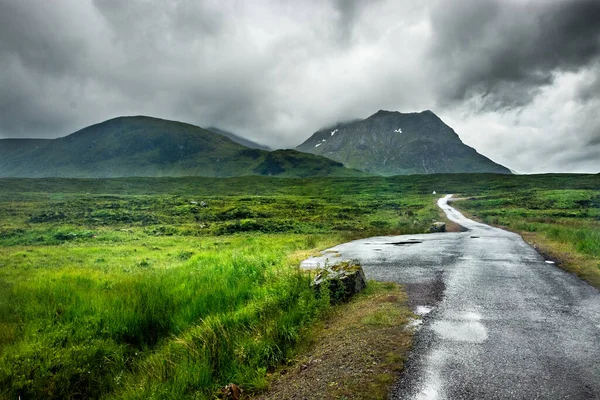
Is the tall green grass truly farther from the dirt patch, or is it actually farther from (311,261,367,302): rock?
(311,261,367,302): rock

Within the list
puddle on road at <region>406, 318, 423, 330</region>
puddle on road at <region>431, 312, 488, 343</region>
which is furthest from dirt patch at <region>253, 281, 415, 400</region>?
puddle on road at <region>431, 312, 488, 343</region>

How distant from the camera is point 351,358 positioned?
261 inches

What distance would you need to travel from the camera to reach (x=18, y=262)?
22078 millimetres

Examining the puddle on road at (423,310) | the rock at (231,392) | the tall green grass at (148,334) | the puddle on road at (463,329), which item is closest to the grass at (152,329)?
the tall green grass at (148,334)

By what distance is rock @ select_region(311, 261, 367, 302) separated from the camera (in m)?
10.6

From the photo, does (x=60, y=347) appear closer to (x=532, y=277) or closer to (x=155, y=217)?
(x=532, y=277)

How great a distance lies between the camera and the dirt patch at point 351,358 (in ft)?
18.6

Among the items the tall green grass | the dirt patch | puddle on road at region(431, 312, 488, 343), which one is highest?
puddle on road at region(431, 312, 488, 343)

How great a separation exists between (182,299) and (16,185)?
6138 inches

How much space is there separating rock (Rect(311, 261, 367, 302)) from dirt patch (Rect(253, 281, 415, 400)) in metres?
0.94

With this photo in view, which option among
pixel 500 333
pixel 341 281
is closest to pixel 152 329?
pixel 341 281

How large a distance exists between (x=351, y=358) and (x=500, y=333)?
362 cm

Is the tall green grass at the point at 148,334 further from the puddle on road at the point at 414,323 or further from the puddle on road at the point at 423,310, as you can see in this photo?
the puddle on road at the point at 423,310

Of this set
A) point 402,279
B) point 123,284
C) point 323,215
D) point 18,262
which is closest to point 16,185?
point 323,215
